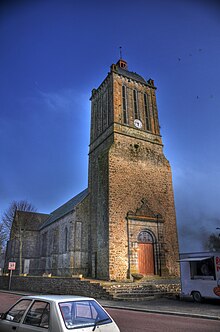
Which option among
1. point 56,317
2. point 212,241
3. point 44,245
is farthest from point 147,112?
point 212,241

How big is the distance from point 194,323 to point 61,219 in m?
21.3

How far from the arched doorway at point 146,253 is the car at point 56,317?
16.3 metres

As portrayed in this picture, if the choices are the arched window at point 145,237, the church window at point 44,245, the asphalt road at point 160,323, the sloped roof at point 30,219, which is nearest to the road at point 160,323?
the asphalt road at point 160,323

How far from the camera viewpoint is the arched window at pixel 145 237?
2052cm

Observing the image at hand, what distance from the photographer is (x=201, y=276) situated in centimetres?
1412

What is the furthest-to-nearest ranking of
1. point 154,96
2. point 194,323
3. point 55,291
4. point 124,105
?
point 154,96 < point 124,105 < point 55,291 < point 194,323

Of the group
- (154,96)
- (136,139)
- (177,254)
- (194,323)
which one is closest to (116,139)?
(136,139)

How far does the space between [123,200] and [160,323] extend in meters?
12.3

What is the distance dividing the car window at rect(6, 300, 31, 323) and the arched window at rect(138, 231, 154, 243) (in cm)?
1653

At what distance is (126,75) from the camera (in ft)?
87.4

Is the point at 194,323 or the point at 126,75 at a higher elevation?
the point at 126,75

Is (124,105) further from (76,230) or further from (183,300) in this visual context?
(183,300)

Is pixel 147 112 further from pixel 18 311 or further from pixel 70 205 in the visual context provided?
pixel 18 311

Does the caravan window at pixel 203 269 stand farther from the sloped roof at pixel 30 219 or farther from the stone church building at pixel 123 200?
the sloped roof at pixel 30 219
